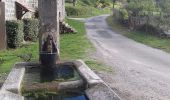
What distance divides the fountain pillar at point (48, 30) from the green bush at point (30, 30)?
1174cm

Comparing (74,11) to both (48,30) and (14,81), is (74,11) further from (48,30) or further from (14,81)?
(14,81)

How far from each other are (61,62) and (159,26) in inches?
707

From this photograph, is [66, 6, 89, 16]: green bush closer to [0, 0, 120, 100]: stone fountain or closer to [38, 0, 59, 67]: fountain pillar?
[38, 0, 59, 67]: fountain pillar

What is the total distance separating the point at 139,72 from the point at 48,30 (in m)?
4.08

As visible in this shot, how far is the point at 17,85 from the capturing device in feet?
35.7

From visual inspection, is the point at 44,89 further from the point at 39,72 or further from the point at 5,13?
the point at 5,13

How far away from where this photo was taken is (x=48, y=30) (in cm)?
1430

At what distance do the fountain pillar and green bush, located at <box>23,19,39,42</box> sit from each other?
462 inches

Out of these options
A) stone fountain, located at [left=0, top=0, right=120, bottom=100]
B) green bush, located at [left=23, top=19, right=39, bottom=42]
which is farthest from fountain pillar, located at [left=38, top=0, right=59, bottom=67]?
green bush, located at [left=23, top=19, right=39, bottom=42]

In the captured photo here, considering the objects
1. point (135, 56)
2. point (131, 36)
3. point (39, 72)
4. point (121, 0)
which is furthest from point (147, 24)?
point (121, 0)

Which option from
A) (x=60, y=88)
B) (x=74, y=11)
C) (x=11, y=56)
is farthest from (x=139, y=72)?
(x=74, y=11)

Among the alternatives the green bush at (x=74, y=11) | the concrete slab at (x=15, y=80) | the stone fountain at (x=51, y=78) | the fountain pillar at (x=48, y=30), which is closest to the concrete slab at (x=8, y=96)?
the stone fountain at (x=51, y=78)

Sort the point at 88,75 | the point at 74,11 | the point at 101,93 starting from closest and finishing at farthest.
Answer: the point at 101,93
the point at 88,75
the point at 74,11

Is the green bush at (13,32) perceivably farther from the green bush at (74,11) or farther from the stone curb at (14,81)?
the green bush at (74,11)
